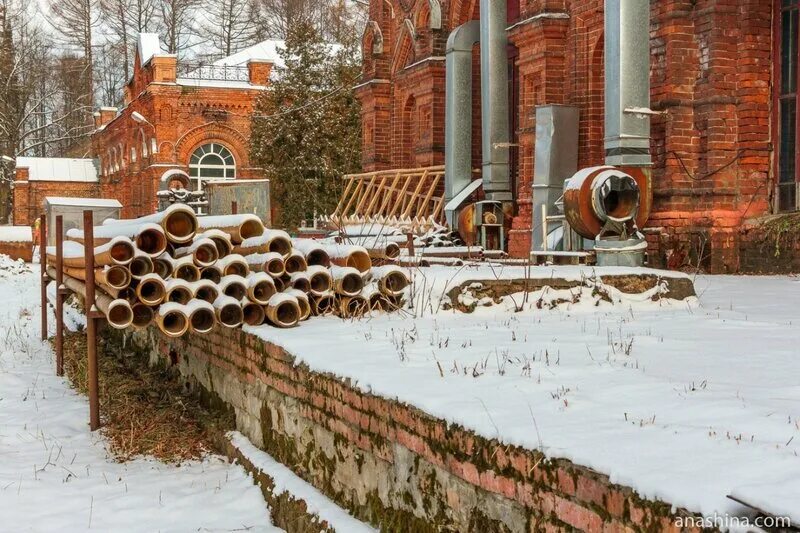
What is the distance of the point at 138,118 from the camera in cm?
3597

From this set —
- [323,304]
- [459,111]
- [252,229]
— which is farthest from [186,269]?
[459,111]

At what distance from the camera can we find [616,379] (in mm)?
3904

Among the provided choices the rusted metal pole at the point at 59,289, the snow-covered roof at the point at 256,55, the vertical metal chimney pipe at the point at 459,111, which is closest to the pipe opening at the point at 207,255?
the rusted metal pole at the point at 59,289

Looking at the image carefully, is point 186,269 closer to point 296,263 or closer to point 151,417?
point 296,263

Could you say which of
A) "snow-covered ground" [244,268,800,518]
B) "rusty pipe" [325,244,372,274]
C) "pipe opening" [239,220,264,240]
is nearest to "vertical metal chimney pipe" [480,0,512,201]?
"snow-covered ground" [244,268,800,518]

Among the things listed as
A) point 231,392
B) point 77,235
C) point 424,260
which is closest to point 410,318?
point 231,392

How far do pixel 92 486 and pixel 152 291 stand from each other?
1.38m

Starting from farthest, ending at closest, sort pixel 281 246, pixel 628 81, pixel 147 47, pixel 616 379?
pixel 147 47 → pixel 628 81 → pixel 281 246 → pixel 616 379

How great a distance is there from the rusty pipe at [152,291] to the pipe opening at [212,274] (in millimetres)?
359

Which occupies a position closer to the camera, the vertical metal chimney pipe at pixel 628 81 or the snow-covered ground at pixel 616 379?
the snow-covered ground at pixel 616 379

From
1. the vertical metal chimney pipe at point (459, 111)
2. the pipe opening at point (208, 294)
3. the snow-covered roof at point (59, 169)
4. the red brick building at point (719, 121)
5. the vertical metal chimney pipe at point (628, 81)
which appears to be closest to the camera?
the pipe opening at point (208, 294)

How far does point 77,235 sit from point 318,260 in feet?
12.5

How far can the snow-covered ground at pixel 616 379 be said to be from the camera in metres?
2.59

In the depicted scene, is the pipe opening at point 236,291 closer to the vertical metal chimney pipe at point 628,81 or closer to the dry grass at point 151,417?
the dry grass at point 151,417
